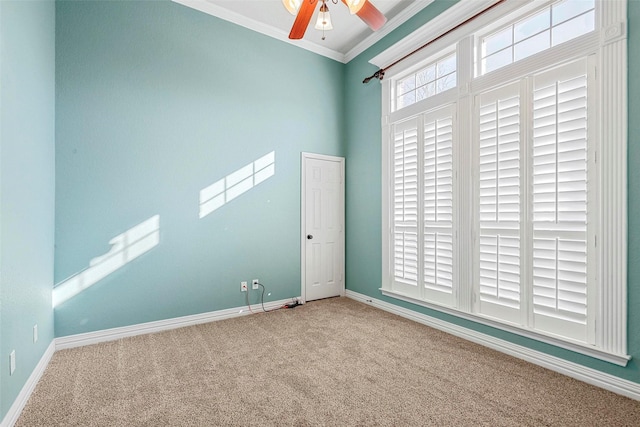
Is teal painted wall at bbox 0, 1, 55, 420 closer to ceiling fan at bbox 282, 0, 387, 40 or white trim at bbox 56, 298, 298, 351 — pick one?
white trim at bbox 56, 298, 298, 351

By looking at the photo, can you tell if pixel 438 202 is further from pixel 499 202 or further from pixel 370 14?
pixel 370 14

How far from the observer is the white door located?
4.19 m

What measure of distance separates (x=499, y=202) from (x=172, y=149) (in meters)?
3.28

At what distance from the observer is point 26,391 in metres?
1.96

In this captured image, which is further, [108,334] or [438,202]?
[438,202]

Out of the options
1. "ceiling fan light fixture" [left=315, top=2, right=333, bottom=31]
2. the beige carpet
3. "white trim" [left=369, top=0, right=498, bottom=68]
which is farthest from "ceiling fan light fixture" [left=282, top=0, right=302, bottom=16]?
the beige carpet

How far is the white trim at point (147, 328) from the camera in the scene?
2.76 metres

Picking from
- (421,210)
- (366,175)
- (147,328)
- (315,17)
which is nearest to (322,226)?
(366,175)

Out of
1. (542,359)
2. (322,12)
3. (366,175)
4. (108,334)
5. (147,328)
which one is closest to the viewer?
(322,12)

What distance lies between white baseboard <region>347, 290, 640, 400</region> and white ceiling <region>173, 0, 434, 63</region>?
3.43 m

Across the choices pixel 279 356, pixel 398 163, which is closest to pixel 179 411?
pixel 279 356

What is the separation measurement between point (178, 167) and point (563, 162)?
11.6 ft

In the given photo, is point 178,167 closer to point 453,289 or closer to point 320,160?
point 320,160

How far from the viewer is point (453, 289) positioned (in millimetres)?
3010
